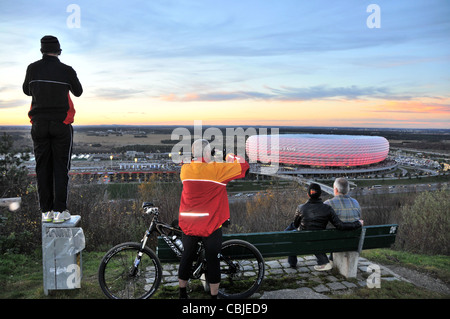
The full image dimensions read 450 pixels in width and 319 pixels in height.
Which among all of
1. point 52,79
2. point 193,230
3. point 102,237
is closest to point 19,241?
point 102,237

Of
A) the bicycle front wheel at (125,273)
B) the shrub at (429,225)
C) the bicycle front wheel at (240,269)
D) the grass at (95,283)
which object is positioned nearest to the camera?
the bicycle front wheel at (125,273)

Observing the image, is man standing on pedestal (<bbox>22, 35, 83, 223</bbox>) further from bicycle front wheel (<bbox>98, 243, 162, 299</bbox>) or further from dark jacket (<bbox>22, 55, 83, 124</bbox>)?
bicycle front wheel (<bbox>98, 243, 162, 299</bbox>)

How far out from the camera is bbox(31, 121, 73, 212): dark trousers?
4254mm

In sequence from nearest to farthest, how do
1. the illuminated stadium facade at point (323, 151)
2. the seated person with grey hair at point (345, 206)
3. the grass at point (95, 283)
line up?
the grass at point (95, 283) < the seated person with grey hair at point (345, 206) < the illuminated stadium facade at point (323, 151)

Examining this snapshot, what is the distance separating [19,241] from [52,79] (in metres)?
4.68

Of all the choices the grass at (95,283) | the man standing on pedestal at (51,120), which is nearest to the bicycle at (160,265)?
the grass at (95,283)

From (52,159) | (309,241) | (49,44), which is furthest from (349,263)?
(49,44)

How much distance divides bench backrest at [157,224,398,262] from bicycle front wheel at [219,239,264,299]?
159 millimetres

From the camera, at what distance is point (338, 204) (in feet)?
17.3

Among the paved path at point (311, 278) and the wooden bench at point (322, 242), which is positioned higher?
the wooden bench at point (322, 242)

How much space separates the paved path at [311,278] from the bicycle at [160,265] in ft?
1.13

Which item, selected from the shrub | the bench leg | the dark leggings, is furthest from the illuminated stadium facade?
the dark leggings

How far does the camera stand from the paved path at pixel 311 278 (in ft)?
15.5

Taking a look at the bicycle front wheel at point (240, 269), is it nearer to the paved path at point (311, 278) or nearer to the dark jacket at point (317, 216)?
the paved path at point (311, 278)
